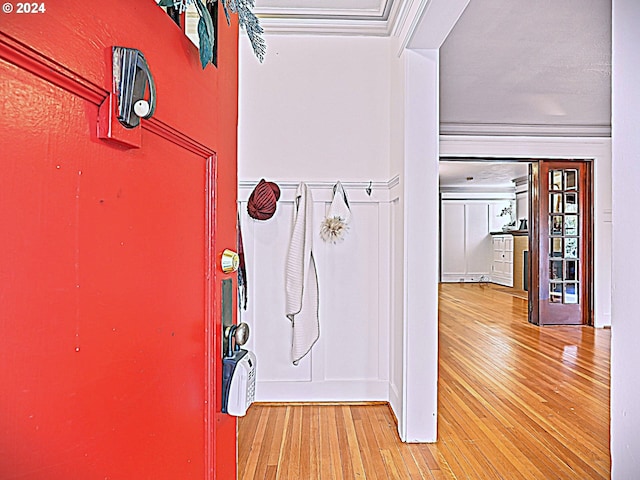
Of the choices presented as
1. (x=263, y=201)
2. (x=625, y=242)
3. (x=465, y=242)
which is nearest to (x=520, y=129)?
(x=263, y=201)

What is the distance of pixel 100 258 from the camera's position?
0.51m

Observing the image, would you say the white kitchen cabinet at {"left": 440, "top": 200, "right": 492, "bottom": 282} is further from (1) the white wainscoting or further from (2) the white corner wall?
(2) the white corner wall

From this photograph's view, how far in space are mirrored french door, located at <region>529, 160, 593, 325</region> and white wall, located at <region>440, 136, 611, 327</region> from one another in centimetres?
11

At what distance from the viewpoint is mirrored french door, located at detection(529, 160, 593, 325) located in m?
6.05

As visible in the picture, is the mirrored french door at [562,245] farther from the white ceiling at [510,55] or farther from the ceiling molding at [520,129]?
the white ceiling at [510,55]

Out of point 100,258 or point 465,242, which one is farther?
point 465,242

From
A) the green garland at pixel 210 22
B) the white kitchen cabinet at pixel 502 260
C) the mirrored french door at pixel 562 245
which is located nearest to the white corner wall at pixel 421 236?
the green garland at pixel 210 22

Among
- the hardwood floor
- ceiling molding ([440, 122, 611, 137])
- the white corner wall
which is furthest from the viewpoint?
ceiling molding ([440, 122, 611, 137])

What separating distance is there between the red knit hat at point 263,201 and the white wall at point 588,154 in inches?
131

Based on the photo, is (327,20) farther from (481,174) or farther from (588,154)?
(481,174)

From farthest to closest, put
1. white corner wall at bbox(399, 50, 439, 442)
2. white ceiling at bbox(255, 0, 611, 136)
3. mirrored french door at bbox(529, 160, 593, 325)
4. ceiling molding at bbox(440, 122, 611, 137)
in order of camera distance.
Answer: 1. mirrored french door at bbox(529, 160, 593, 325)
2. ceiling molding at bbox(440, 122, 611, 137)
3. white ceiling at bbox(255, 0, 611, 136)
4. white corner wall at bbox(399, 50, 439, 442)

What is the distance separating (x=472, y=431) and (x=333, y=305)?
105cm

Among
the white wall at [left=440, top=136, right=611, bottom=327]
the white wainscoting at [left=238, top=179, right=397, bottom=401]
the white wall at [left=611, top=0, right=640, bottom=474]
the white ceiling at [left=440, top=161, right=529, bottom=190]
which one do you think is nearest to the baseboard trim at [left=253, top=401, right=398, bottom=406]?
the white wainscoting at [left=238, top=179, right=397, bottom=401]

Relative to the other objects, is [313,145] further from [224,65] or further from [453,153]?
[453,153]
